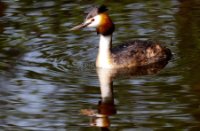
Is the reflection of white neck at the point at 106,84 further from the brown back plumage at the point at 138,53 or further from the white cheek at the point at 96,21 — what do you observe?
the white cheek at the point at 96,21

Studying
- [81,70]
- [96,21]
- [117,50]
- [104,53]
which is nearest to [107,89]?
[81,70]

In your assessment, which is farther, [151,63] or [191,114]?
[151,63]

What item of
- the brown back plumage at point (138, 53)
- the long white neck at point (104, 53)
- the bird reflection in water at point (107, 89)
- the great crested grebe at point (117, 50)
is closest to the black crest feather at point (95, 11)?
the great crested grebe at point (117, 50)

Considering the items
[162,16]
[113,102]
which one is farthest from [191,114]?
[162,16]

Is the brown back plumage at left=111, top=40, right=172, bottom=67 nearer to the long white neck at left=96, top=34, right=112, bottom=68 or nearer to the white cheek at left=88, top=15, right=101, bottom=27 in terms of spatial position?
the long white neck at left=96, top=34, right=112, bottom=68

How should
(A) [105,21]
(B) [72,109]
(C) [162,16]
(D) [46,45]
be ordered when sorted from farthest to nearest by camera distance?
(C) [162,16]
(D) [46,45]
(A) [105,21]
(B) [72,109]

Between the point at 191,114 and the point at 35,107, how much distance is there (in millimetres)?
1800

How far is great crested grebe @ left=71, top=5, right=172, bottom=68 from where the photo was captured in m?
11.1

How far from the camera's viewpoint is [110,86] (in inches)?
395

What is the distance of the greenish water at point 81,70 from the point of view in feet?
28.6

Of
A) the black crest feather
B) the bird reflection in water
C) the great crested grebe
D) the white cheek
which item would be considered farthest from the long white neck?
the black crest feather

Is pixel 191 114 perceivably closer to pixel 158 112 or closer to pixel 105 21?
pixel 158 112

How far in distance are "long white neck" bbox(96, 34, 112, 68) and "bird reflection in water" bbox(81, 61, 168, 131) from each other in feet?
0.37

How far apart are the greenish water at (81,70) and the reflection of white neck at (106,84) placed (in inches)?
2.8
